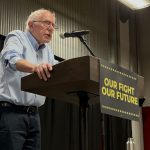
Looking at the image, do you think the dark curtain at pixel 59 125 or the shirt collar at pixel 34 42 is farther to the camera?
the dark curtain at pixel 59 125

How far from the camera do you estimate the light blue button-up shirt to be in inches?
73.7

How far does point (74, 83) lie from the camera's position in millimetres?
1467

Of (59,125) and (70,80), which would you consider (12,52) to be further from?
(59,125)

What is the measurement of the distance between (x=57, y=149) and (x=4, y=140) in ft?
7.94

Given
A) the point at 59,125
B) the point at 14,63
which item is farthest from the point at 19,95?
the point at 59,125

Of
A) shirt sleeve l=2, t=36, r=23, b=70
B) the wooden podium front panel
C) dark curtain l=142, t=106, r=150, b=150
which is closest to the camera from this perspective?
the wooden podium front panel

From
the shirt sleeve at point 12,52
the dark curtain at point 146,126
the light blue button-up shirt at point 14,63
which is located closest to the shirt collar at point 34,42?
the light blue button-up shirt at point 14,63

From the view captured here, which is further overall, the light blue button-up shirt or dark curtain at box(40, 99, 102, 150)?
dark curtain at box(40, 99, 102, 150)

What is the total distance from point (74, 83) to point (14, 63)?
0.43m

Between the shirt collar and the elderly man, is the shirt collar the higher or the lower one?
the higher one

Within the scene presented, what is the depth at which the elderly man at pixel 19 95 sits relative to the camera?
1.87 meters

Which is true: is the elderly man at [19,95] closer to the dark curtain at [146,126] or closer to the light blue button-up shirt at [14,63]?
the light blue button-up shirt at [14,63]

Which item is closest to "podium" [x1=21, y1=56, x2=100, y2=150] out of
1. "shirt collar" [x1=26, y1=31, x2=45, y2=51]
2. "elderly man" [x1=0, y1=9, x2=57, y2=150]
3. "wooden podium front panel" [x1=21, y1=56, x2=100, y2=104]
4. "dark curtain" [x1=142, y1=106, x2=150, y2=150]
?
"wooden podium front panel" [x1=21, y1=56, x2=100, y2=104]

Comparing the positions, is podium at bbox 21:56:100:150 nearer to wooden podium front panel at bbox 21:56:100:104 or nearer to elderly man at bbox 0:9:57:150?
wooden podium front panel at bbox 21:56:100:104
